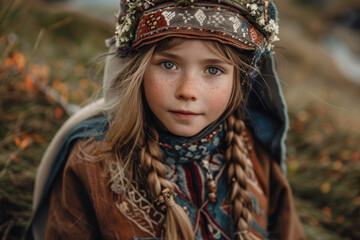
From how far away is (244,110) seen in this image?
1.51 meters

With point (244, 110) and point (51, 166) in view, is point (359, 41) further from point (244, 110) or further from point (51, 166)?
point (51, 166)

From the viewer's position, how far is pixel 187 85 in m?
1.09

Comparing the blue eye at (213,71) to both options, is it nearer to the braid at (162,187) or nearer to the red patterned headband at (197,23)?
the red patterned headband at (197,23)

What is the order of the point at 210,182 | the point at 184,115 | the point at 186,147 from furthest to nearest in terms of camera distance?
the point at 210,182, the point at 186,147, the point at 184,115

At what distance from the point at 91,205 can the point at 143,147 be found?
1.34ft

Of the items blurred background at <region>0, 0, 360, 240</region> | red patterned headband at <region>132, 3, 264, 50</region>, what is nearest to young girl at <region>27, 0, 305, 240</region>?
red patterned headband at <region>132, 3, 264, 50</region>

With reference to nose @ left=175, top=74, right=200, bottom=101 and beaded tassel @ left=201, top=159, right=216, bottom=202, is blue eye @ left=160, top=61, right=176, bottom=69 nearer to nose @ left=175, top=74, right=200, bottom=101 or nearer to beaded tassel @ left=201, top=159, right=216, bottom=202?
→ nose @ left=175, top=74, right=200, bottom=101

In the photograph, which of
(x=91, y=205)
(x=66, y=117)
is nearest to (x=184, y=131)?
(x=91, y=205)

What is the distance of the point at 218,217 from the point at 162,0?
3.31 feet

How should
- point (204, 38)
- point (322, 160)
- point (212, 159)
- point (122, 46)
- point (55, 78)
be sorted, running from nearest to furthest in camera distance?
point (204, 38)
point (122, 46)
point (212, 159)
point (322, 160)
point (55, 78)

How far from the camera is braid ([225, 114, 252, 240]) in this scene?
1.39 metres

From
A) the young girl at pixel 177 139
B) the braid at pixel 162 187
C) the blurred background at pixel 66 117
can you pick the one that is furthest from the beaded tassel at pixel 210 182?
the blurred background at pixel 66 117

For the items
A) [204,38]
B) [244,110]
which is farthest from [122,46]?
[244,110]

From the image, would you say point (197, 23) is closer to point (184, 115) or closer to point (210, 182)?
point (184, 115)
